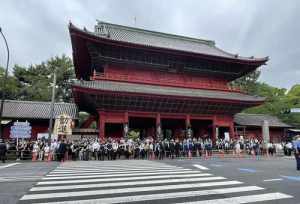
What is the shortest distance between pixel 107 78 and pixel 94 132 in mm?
5160

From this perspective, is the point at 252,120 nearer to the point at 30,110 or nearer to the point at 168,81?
the point at 168,81

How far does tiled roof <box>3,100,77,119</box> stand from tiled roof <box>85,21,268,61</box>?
9376mm

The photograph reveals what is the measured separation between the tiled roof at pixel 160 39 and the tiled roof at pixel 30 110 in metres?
9.38

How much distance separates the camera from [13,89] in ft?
122

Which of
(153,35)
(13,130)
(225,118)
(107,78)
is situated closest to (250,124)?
(225,118)

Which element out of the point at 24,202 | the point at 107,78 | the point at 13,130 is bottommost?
the point at 24,202

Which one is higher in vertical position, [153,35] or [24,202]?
[153,35]

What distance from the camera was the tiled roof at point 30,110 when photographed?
2627 cm

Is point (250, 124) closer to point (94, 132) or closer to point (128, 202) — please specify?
point (94, 132)

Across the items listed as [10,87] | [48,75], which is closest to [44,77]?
[48,75]

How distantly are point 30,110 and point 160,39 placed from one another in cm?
1724

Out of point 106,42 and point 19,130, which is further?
point 106,42

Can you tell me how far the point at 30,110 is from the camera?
27.5 m

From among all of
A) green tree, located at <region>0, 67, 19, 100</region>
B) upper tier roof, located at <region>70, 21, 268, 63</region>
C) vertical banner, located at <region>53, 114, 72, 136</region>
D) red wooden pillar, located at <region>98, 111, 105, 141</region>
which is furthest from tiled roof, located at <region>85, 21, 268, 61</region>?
green tree, located at <region>0, 67, 19, 100</region>
